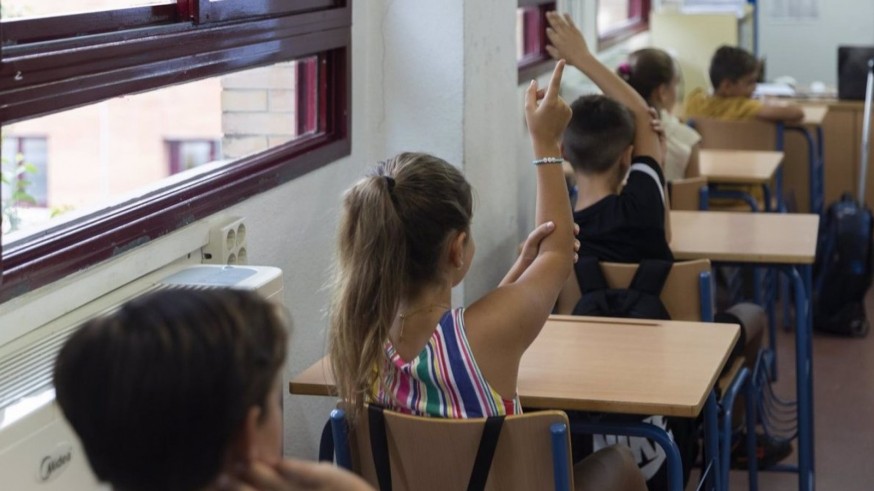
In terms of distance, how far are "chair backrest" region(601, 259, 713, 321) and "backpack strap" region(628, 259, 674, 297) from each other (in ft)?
0.06

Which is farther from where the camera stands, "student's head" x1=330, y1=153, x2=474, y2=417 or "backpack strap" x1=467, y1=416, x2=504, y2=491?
"student's head" x1=330, y1=153, x2=474, y2=417

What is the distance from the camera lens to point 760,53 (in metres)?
8.16

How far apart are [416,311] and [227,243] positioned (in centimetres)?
53

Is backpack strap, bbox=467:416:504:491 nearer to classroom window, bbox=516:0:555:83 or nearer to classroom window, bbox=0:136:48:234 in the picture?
classroom window, bbox=0:136:48:234

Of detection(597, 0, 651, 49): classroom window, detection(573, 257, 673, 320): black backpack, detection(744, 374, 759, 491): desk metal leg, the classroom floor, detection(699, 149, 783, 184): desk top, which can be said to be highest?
detection(597, 0, 651, 49): classroom window

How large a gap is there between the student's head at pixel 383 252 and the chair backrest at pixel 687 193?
2.36 metres

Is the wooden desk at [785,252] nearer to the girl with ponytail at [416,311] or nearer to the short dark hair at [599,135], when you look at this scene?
the short dark hair at [599,135]

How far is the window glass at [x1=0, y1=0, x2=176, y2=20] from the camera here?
184 cm

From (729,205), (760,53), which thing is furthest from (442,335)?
(760,53)

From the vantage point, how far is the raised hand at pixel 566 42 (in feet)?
10.3

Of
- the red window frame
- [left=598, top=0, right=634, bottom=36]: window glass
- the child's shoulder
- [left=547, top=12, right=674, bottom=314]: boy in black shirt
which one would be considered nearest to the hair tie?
the child's shoulder

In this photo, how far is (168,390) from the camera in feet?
2.92

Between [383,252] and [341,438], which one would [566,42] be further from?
[341,438]

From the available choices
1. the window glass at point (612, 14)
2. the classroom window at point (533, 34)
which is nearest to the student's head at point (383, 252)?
the classroom window at point (533, 34)
